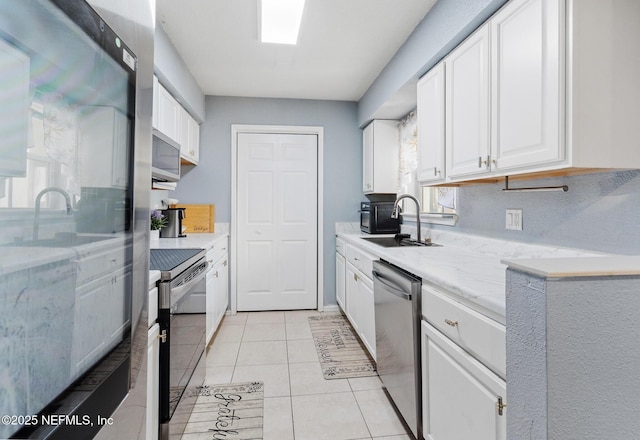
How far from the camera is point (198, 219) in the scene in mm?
3592

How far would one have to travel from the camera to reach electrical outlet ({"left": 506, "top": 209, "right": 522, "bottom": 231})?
5.62 ft

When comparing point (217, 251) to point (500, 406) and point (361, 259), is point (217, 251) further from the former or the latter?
point (500, 406)

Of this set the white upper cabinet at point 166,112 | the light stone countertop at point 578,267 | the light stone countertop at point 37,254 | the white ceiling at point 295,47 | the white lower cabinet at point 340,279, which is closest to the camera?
the light stone countertop at point 37,254

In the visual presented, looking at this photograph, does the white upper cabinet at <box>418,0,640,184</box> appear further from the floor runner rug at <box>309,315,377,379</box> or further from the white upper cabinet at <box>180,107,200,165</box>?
the white upper cabinet at <box>180,107,200,165</box>

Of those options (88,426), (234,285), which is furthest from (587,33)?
(234,285)

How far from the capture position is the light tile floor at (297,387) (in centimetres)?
177

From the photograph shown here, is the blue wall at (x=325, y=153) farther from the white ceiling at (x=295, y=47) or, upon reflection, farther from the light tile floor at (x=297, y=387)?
the light tile floor at (x=297, y=387)

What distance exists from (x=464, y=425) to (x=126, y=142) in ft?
4.58

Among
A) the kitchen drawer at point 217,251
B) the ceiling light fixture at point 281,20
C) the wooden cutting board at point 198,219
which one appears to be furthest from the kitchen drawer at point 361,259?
the ceiling light fixture at point 281,20

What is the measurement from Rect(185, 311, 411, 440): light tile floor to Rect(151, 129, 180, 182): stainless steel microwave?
146 cm

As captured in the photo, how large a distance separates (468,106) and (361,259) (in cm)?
140

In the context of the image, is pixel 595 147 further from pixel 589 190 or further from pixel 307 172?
pixel 307 172

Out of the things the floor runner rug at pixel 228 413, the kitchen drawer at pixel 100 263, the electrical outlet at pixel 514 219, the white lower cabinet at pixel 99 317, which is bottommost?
the floor runner rug at pixel 228 413

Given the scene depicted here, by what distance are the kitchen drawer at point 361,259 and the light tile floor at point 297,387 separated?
0.78 meters
